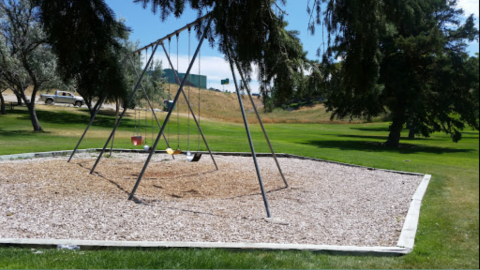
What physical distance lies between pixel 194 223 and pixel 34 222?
1971mm

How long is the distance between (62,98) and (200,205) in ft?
88.8

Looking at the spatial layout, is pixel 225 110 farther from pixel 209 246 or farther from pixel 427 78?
pixel 209 246

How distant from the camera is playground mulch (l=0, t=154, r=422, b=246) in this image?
15.2 feet

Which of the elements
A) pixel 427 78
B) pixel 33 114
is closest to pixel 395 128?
pixel 427 78

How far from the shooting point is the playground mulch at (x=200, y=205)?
464cm

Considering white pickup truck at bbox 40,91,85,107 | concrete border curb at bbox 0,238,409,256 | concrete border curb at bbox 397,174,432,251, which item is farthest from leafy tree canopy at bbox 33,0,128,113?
white pickup truck at bbox 40,91,85,107

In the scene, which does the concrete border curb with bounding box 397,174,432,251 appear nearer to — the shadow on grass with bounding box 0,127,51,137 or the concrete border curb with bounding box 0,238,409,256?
the concrete border curb with bounding box 0,238,409,256

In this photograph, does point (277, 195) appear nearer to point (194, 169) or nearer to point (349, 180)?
point (349, 180)

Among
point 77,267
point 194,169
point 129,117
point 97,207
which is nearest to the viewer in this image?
point 77,267

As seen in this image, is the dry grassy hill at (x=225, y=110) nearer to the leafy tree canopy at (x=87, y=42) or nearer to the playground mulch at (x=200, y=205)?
the playground mulch at (x=200, y=205)

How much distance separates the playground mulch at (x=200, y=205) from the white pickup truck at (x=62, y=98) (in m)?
20.3

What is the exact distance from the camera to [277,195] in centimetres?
714

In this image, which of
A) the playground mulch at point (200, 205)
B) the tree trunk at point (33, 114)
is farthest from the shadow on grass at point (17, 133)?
the playground mulch at point (200, 205)

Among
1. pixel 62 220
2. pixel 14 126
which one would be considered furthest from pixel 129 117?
pixel 62 220
